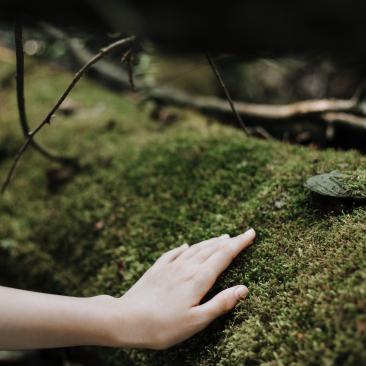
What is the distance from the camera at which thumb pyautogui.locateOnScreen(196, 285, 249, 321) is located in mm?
2029

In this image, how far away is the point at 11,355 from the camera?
3.12m

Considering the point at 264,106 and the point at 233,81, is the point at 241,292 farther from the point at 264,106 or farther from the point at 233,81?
the point at 233,81

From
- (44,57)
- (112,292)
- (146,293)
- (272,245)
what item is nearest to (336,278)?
(272,245)

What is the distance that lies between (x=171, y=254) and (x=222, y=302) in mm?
466

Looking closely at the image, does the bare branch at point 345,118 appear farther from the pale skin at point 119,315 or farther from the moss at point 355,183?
the pale skin at point 119,315

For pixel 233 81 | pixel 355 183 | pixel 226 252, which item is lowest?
pixel 226 252

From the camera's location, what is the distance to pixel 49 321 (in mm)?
1950

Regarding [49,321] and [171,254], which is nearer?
[49,321]

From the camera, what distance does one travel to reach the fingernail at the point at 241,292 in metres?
2.07

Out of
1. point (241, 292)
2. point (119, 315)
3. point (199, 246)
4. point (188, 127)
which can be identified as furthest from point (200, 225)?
point (188, 127)

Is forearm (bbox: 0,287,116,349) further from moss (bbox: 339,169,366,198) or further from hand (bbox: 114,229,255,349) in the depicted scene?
moss (bbox: 339,169,366,198)

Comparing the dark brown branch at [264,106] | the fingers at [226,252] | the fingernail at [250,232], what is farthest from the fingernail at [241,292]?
the dark brown branch at [264,106]

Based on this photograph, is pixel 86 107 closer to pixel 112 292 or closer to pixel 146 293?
pixel 112 292

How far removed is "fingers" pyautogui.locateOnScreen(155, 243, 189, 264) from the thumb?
0.39m
